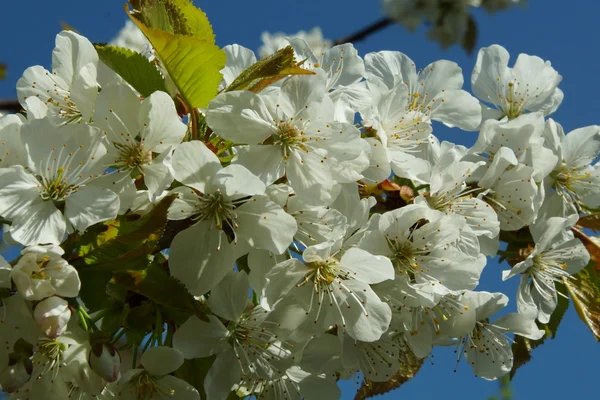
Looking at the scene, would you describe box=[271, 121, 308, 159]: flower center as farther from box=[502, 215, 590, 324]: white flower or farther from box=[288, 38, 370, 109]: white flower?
box=[502, 215, 590, 324]: white flower

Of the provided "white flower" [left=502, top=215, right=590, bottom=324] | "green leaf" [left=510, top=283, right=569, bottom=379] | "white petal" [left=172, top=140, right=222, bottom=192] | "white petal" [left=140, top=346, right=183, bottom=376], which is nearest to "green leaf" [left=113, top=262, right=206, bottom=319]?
"white petal" [left=140, top=346, right=183, bottom=376]

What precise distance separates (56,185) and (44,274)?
0.26 meters

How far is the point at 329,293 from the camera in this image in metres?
1.79

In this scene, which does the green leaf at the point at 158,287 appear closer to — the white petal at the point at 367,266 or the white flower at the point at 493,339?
the white petal at the point at 367,266

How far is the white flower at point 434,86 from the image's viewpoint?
2203mm

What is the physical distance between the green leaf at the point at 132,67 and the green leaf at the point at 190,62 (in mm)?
56

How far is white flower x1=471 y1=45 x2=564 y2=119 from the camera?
97.4 inches

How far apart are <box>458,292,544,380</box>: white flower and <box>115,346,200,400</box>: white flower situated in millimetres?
880

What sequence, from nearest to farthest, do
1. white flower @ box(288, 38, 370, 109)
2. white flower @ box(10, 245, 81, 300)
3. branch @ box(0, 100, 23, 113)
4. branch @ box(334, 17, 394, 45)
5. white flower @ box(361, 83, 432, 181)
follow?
white flower @ box(10, 245, 81, 300) < white flower @ box(361, 83, 432, 181) < white flower @ box(288, 38, 370, 109) < branch @ box(0, 100, 23, 113) < branch @ box(334, 17, 394, 45)

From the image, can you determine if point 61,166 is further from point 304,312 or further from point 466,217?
point 466,217

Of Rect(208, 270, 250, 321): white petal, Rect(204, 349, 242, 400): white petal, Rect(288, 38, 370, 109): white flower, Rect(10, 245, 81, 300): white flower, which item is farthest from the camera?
Rect(288, 38, 370, 109): white flower

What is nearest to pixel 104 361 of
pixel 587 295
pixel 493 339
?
pixel 493 339

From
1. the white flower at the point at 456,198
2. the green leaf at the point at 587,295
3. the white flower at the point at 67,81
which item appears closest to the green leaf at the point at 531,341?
the green leaf at the point at 587,295

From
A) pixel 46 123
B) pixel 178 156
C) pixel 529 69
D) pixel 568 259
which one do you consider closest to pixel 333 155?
pixel 178 156
